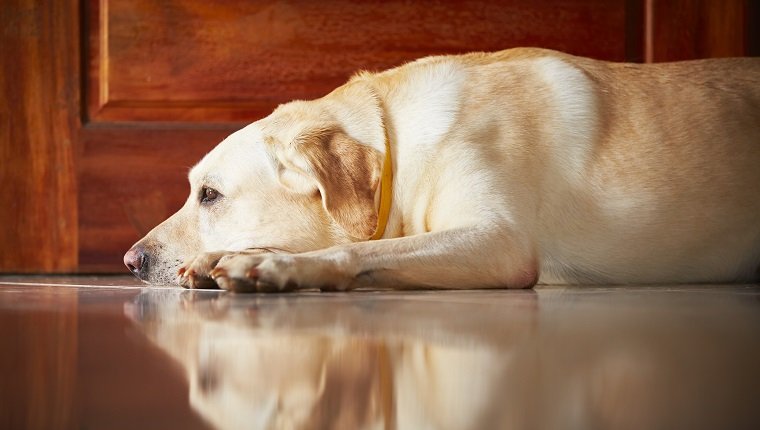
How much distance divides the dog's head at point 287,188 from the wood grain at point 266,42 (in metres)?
0.89

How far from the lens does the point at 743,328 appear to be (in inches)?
46.8

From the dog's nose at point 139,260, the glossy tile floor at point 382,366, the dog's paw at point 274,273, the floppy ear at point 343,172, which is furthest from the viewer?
the dog's nose at point 139,260

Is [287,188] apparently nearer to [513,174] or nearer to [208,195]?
[208,195]

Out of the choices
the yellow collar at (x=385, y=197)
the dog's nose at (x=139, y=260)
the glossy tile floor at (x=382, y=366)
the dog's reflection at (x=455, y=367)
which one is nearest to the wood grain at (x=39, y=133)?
the dog's nose at (x=139, y=260)

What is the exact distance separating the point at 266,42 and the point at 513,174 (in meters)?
1.41

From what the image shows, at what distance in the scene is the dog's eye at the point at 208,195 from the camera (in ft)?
7.86

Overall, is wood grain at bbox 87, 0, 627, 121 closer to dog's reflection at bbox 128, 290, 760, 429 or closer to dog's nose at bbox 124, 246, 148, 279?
dog's nose at bbox 124, 246, 148, 279

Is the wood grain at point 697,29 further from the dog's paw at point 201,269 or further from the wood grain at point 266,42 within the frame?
the dog's paw at point 201,269

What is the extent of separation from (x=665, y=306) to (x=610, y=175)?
804 mm

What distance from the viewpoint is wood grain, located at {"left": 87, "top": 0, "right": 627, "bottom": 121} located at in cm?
329

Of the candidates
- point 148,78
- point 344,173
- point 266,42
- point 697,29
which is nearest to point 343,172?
point 344,173

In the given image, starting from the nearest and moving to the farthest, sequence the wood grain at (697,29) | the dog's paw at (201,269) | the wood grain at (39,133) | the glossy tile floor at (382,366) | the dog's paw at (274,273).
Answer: the glossy tile floor at (382,366)
the dog's paw at (274,273)
the dog's paw at (201,269)
the wood grain at (39,133)
the wood grain at (697,29)

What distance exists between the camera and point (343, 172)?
221cm

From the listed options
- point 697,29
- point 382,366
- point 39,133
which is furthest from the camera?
point 697,29
